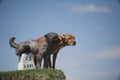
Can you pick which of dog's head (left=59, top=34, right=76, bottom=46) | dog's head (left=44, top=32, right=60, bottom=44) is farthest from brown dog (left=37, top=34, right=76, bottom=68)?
dog's head (left=44, top=32, right=60, bottom=44)

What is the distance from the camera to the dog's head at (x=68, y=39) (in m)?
16.4

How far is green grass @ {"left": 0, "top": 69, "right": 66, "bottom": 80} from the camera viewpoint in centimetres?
1461

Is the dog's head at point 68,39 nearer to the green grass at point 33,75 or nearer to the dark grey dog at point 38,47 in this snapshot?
the dark grey dog at point 38,47

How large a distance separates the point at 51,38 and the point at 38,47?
65 centimetres

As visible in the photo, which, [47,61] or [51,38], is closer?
[51,38]

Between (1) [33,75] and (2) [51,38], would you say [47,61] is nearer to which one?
(2) [51,38]

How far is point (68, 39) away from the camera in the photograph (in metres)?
16.5

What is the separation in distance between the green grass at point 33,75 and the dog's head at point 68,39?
69.6 inches

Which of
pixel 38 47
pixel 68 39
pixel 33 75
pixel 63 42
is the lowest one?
pixel 33 75

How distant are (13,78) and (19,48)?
1.45m

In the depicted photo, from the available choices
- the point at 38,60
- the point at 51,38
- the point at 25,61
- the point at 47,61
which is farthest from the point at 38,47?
the point at 25,61

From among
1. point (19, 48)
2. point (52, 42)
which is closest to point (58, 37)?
point (52, 42)

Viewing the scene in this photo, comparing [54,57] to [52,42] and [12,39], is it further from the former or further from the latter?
[12,39]

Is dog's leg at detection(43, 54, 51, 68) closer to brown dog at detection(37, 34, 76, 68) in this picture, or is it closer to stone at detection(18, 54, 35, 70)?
brown dog at detection(37, 34, 76, 68)
